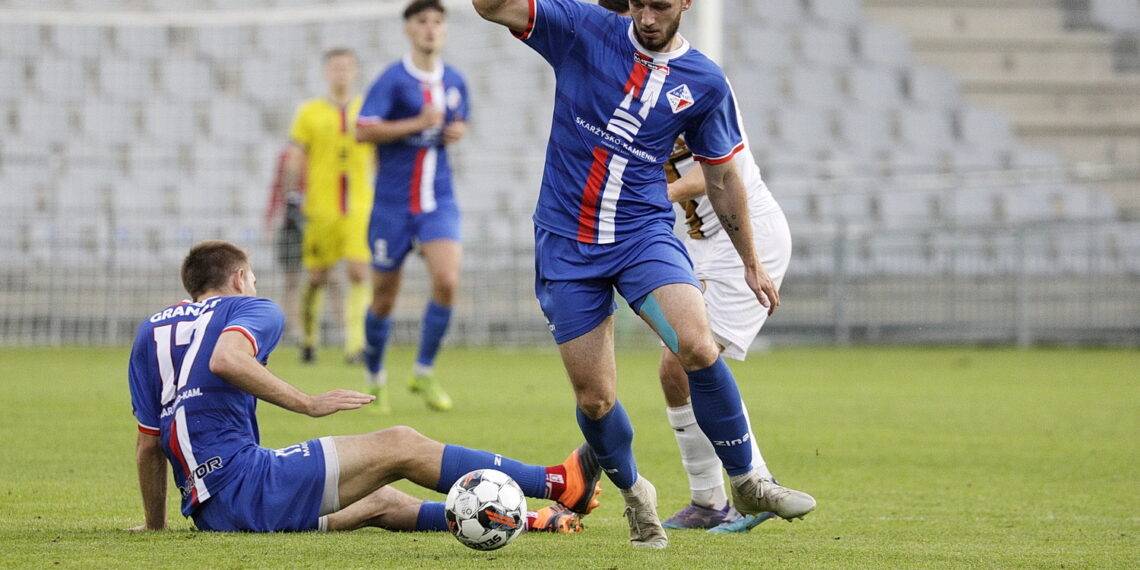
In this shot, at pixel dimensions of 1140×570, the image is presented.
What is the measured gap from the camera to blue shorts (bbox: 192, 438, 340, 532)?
450 centimetres

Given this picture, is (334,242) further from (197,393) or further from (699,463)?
(197,393)

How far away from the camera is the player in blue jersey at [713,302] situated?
17.4 ft

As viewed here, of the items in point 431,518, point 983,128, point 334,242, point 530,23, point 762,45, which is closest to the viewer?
point 530,23

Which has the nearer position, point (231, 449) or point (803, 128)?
point (231, 449)

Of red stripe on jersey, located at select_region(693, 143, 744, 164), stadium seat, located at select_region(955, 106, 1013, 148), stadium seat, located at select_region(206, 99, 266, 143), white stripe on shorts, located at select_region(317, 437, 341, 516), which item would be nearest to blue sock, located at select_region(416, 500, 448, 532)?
white stripe on shorts, located at select_region(317, 437, 341, 516)

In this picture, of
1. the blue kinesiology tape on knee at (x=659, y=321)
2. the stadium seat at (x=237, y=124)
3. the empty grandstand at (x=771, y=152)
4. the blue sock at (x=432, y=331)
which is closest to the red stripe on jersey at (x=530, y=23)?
the blue kinesiology tape on knee at (x=659, y=321)

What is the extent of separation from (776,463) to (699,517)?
1.68 m

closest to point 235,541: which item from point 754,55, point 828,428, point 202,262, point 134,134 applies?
point 202,262

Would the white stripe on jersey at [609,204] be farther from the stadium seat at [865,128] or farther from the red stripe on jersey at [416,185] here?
the stadium seat at [865,128]

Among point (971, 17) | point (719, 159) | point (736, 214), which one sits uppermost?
point (971, 17)

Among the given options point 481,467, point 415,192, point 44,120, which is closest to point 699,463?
point 481,467

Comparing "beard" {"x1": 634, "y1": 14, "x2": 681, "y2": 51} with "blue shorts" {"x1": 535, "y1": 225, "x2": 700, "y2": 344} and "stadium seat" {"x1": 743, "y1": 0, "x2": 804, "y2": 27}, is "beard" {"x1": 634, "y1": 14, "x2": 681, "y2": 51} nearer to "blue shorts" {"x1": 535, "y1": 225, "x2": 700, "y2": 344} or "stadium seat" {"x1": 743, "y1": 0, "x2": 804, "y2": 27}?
"blue shorts" {"x1": 535, "y1": 225, "x2": 700, "y2": 344}

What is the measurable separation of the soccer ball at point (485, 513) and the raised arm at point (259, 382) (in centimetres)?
46

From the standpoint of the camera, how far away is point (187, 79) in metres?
18.6
